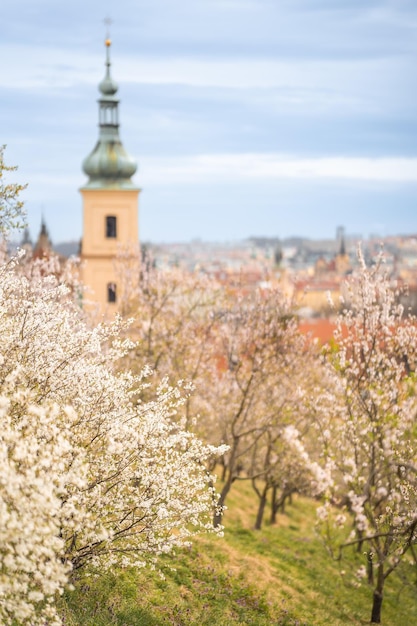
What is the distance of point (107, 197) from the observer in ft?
224

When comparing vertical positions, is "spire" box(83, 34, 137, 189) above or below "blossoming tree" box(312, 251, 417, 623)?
above

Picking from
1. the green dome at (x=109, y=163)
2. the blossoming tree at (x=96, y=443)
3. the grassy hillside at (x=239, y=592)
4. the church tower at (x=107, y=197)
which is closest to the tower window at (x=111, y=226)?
the church tower at (x=107, y=197)

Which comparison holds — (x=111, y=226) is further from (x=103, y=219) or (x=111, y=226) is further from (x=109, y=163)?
(x=109, y=163)

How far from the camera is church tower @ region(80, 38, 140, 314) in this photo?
219 ft

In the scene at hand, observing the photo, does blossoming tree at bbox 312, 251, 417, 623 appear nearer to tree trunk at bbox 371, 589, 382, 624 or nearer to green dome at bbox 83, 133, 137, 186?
tree trunk at bbox 371, 589, 382, 624

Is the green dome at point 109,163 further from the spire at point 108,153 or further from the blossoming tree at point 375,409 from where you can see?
the blossoming tree at point 375,409

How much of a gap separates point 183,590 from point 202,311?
43.5 ft

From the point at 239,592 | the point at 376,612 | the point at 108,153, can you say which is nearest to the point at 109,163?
the point at 108,153

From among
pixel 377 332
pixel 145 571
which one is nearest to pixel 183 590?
pixel 145 571

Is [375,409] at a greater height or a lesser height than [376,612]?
greater

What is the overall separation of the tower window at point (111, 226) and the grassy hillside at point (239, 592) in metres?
42.3

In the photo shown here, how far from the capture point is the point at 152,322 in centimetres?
2905

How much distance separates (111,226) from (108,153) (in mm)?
5757

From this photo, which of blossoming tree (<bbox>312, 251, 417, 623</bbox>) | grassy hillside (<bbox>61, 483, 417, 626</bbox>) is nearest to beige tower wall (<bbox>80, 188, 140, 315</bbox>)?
grassy hillside (<bbox>61, 483, 417, 626</bbox>)
